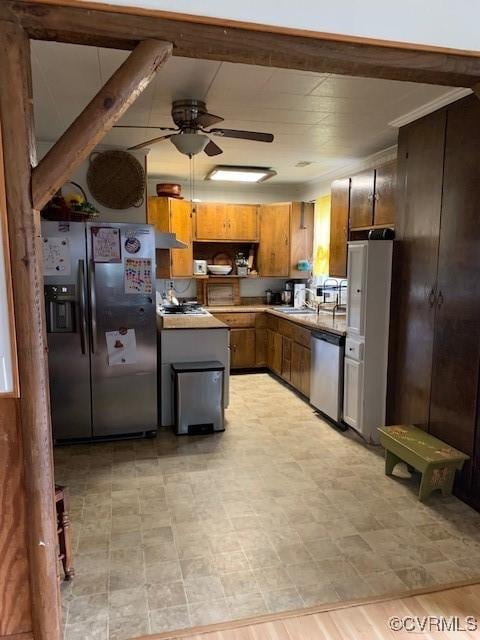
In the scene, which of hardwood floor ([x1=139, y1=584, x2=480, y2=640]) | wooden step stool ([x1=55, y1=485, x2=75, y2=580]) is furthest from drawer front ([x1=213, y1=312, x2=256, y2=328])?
hardwood floor ([x1=139, y1=584, x2=480, y2=640])

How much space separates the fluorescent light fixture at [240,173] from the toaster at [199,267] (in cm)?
119

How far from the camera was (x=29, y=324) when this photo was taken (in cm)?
156

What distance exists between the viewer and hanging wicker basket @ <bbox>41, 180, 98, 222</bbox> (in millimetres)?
3537

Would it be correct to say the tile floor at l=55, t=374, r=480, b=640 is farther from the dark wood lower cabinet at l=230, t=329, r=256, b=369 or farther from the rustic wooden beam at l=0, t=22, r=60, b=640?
the dark wood lower cabinet at l=230, t=329, r=256, b=369

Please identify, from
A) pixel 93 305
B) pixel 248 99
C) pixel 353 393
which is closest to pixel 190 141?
pixel 248 99

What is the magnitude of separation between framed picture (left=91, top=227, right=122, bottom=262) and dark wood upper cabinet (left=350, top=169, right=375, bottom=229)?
213cm

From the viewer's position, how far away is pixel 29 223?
5.03 ft

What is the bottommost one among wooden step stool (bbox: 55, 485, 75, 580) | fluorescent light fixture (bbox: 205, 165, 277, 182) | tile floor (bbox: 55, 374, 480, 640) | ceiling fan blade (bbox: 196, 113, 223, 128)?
tile floor (bbox: 55, 374, 480, 640)

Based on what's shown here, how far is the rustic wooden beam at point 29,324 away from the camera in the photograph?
4.83ft

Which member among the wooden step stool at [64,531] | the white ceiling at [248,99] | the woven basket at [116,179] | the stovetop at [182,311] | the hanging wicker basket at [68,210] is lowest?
the wooden step stool at [64,531]

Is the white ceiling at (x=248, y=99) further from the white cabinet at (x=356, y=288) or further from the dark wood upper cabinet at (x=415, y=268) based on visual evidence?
the white cabinet at (x=356, y=288)

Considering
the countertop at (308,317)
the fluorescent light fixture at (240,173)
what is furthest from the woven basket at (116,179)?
the countertop at (308,317)

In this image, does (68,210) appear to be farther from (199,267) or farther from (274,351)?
(274,351)

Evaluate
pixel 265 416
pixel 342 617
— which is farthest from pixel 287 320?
pixel 342 617
